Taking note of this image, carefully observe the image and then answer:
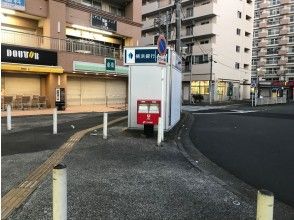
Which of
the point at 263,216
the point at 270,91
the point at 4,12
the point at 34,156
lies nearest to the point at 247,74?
the point at 270,91

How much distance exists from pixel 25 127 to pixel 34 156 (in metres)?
5.95

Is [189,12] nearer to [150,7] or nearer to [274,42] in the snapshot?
[150,7]

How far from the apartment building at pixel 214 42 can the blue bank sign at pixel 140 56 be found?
30720mm

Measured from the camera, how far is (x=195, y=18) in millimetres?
46156

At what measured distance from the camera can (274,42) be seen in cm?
7206

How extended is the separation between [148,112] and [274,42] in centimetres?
6935

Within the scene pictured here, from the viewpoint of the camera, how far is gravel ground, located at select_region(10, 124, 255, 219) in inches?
175

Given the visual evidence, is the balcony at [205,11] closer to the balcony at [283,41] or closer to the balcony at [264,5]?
the balcony at [283,41]

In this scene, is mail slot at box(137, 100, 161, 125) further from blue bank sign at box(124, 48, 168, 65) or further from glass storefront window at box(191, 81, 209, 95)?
glass storefront window at box(191, 81, 209, 95)

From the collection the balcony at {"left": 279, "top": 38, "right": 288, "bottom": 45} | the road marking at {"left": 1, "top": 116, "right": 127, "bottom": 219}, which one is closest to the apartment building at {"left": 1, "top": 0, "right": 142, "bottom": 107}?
the road marking at {"left": 1, "top": 116, "right": 127, "bottom": 219}

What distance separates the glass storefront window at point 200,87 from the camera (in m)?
45.6

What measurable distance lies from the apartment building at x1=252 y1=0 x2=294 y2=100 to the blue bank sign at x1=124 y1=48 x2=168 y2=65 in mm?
55708

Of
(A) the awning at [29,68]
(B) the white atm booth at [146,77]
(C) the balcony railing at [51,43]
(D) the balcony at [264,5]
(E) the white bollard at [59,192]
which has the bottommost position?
(E) the white bollard at [59,192]

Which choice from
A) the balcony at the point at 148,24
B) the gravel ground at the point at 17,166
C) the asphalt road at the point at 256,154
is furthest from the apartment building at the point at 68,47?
the balcony at the point at 148,24
